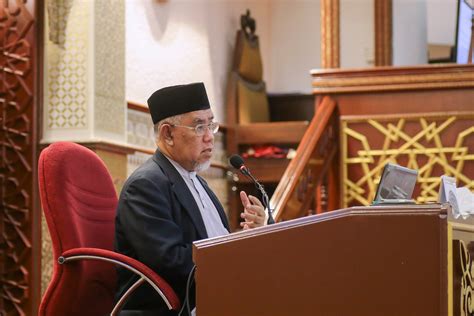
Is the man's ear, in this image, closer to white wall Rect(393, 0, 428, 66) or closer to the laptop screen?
the laptop screen

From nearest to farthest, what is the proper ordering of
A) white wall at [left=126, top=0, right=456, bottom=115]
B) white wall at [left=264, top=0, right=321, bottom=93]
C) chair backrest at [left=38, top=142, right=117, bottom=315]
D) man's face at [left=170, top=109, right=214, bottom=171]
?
chair backrest at [left=38, top=142, right=117, bottom=315] < man's face at [left=170, top=109, right=214, bottom=171] < white wall at [left=126, top=0, right=456, bottom=115] < white wall at [left=264, top=0, right=321, bottom=93]

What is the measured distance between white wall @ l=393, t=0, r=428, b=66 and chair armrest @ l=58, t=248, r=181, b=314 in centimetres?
561

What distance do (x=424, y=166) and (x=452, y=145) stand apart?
0.22 meters

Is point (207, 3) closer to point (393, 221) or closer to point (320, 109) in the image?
point (320, 109)

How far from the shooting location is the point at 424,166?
5.62m

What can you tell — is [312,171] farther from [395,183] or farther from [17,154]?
[395,183]

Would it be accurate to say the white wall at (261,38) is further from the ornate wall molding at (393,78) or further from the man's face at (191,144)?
the man's face at (191,144)

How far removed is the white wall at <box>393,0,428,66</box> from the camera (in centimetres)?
820

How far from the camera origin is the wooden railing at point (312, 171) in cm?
509

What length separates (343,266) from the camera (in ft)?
8.05

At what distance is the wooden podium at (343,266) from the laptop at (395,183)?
0.60 meters

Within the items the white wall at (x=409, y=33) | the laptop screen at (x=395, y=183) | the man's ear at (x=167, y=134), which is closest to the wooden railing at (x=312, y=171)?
the laptop screen at (x=395, y=183)

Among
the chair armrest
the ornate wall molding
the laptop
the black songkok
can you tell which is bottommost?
the chair armrest

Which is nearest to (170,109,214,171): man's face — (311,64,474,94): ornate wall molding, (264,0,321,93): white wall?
(311,64,474,94): ornate wall molding
